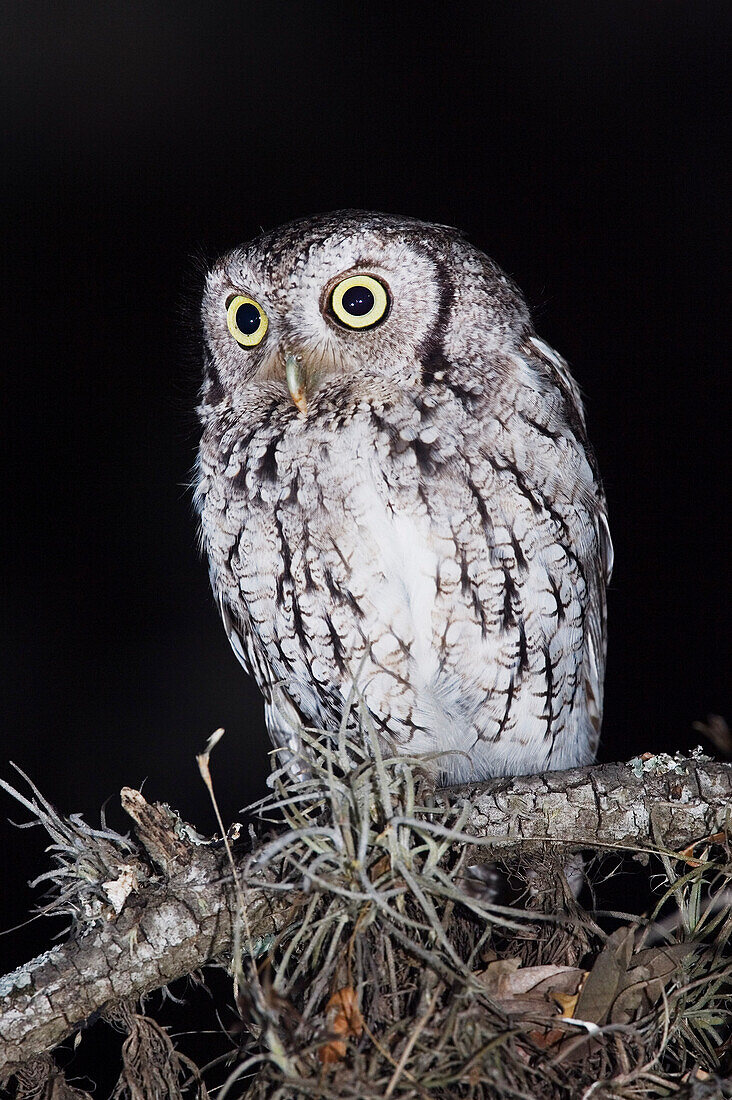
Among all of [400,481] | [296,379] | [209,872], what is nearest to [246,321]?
[296,379]

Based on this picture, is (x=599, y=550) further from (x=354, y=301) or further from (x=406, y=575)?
(x=354, y=301)

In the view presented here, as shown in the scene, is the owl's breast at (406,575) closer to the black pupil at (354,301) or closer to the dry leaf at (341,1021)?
the black pupil at (354,301)

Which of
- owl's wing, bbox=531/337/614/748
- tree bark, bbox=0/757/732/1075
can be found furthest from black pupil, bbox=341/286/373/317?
tree bark, bbox=0/757/732/1075

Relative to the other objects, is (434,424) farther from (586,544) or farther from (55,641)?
(55,641)

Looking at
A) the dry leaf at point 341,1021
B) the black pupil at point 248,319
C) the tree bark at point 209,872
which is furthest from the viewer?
the black pupil at point 248,319

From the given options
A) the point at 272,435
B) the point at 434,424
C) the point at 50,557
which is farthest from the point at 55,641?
the point at 434,424

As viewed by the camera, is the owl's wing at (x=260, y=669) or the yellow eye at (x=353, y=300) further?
the owl's wing at (x=260, y=669)

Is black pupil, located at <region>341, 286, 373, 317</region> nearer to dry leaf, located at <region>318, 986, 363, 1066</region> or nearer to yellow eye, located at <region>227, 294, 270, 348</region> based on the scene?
yellow eye, located at <region>227, 294, 270, 348</region>

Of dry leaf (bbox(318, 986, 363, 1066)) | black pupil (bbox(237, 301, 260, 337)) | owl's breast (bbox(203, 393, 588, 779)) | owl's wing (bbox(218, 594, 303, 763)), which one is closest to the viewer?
dry leaf (bbox(318, 986, 363, 1066))

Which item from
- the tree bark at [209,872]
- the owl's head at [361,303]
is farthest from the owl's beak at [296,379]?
the tree bark at [209,872]
